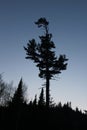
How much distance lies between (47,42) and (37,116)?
37.7 feet

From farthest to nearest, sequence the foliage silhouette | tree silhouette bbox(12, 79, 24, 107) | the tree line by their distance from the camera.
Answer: the foliage silhouette < tree silhouette bbox(12, 79, 24, 107) < the tree line

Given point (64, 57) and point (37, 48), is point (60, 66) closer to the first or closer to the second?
point (64, 57)

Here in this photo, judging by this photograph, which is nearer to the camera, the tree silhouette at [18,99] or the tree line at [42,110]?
the tree line at [42,110]

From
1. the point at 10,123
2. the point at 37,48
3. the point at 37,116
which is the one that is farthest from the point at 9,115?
the point at 37,48

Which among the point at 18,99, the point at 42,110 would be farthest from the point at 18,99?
the point at 42,110

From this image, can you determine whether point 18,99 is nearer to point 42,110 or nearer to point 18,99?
point 18,99

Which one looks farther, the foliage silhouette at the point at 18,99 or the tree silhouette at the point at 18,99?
the foliage silhouette at the point at 18,99

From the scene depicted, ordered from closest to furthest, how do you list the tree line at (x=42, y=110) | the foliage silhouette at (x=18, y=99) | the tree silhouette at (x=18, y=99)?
the tree line at (x=42, y=110) < the tree silhouette at (x=18, y=99) < the foliage silhouette at (x=18, y=99)

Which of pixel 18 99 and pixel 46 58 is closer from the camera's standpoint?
pixel 46 58

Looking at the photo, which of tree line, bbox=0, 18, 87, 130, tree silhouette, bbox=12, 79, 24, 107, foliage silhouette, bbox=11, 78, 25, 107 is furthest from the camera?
foliage silhouette, bbox=11, 78, 25, 107

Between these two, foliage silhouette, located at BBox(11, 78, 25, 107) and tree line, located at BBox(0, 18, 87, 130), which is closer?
tree line, located at BBox(0, 18, 87, 130)

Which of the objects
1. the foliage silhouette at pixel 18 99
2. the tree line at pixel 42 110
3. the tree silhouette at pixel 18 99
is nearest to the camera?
the tree line at pixel 42 110

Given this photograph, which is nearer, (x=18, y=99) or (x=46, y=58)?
(x=46, y=58)

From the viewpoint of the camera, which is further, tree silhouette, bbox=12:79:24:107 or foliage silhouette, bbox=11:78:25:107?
foliage silhouette, bbox=11:78:25:107
